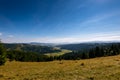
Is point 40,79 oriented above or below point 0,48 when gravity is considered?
below

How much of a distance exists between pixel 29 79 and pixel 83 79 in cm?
541

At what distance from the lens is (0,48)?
33562 millimetres

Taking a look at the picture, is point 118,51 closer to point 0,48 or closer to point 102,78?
point 0,48

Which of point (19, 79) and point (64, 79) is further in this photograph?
point (19, 79)

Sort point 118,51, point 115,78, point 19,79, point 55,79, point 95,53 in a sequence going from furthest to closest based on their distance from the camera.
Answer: point 95,53, point 118,51, point 19,79, point 55,79, point 115,78

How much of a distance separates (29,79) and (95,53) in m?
92.9

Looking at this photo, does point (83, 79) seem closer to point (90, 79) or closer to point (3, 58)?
point (90, 79)

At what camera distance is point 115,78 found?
499 inches

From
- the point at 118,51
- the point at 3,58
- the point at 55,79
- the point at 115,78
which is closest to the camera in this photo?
the point at 115,78

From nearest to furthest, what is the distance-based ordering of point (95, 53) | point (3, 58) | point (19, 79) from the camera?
point (19, 79)
point (3, 58)
point (95, 53)

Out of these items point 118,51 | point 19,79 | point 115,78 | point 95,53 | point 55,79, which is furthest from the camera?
point 95,53

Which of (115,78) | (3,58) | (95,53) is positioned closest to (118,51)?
(95,53)

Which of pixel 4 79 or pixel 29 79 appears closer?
pixel 29 79

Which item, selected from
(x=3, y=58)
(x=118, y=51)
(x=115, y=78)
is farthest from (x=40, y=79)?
(x=118, y=51)
